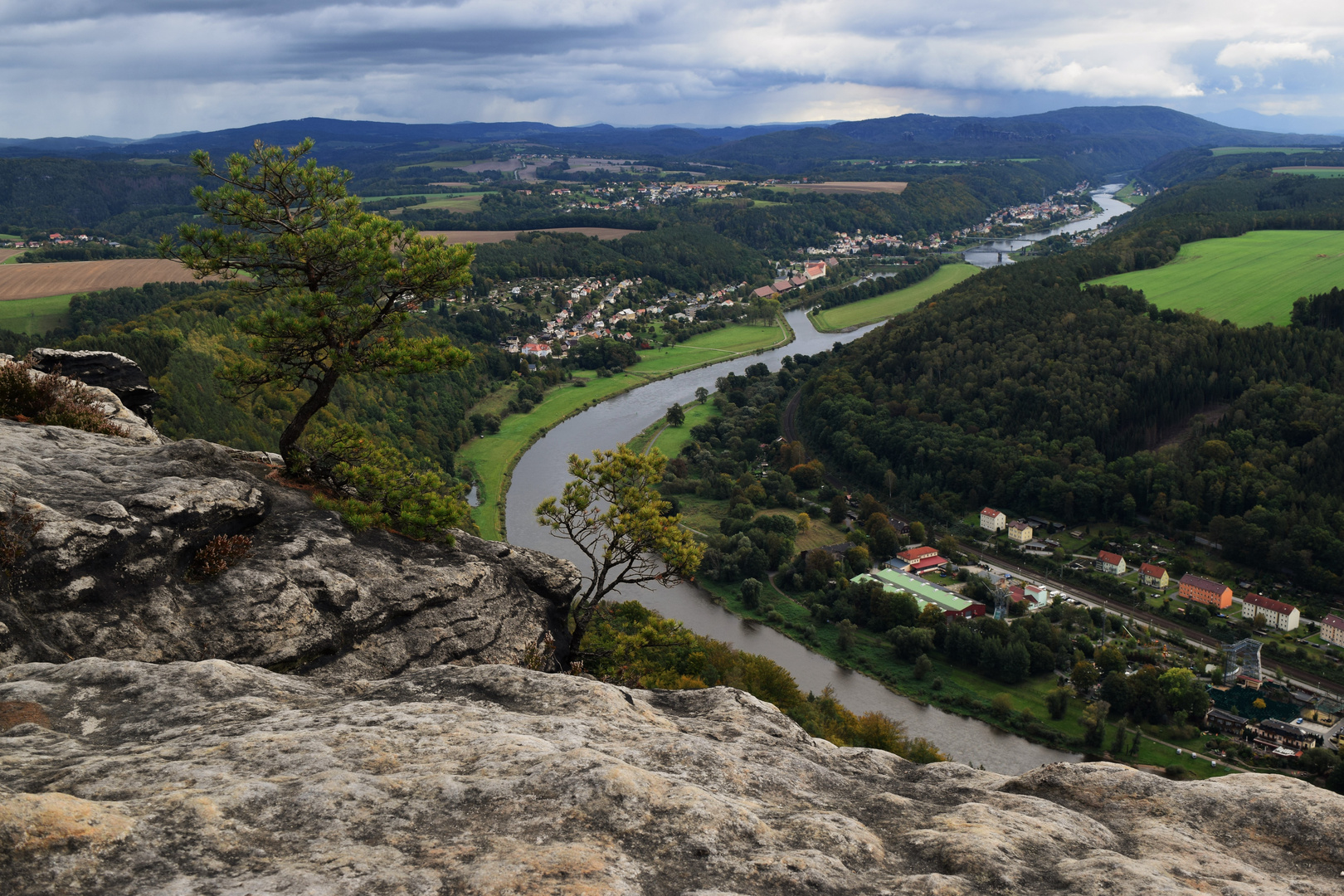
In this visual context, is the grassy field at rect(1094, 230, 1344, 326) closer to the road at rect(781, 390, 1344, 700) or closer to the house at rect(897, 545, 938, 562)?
the road at rect(781, 390, 1344, 700)

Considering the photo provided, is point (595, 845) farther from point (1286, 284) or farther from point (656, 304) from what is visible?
point (656, 304)

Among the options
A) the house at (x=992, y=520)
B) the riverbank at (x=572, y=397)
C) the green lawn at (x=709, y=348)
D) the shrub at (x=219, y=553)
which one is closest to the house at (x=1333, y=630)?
the house at (x=992, y=520)

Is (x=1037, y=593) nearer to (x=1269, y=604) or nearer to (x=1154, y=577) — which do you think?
(x=1154, y=577)

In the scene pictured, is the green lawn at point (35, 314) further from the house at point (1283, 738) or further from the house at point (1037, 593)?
the house at point (1283, 738)

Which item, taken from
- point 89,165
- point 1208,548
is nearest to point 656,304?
point 1208,548

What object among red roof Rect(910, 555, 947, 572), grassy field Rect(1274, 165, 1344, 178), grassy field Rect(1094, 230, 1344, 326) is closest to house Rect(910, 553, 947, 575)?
red roof Rect(910, 555, 947, 572)
